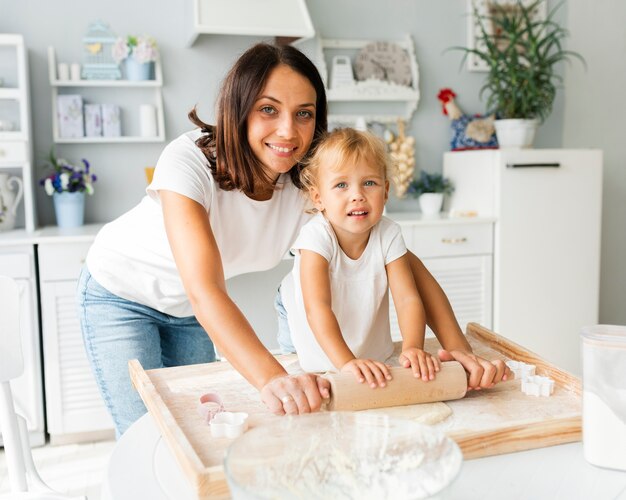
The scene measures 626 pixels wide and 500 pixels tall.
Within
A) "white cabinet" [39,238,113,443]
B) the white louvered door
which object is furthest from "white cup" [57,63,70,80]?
the white louvered door

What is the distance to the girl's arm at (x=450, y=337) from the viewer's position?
3.62 ft

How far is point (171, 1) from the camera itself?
329cm

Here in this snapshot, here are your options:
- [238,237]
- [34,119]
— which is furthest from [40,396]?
[238,237]

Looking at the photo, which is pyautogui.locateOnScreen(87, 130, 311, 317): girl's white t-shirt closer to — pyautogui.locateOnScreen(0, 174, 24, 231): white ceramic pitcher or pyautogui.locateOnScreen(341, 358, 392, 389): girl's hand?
pyautogui.locateOnScreen(341, 358, 392, 389): girl's hand

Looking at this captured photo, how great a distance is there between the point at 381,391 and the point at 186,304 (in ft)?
2.65

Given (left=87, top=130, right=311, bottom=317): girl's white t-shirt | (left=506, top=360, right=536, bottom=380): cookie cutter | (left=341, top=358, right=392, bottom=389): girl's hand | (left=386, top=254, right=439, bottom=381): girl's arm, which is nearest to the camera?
(left=341, top=358, right=392, bottom=389): girl's hand

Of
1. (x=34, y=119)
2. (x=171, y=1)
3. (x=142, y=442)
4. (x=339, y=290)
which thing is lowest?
(x=142, y=442)

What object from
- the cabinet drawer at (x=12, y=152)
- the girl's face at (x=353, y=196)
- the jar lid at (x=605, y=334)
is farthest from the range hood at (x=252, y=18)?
the jar lid at (x=605, y=334)

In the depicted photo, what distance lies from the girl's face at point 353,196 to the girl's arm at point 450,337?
0.15 meters

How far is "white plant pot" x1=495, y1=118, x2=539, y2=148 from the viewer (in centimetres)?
346

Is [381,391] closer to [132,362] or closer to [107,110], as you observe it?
[132,362]

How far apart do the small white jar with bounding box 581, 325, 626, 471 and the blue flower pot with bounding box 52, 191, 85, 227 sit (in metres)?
2.65

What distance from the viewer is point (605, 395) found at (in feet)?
2.81

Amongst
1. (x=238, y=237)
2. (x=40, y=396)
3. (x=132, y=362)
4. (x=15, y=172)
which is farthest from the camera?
(x=15, y=172)
